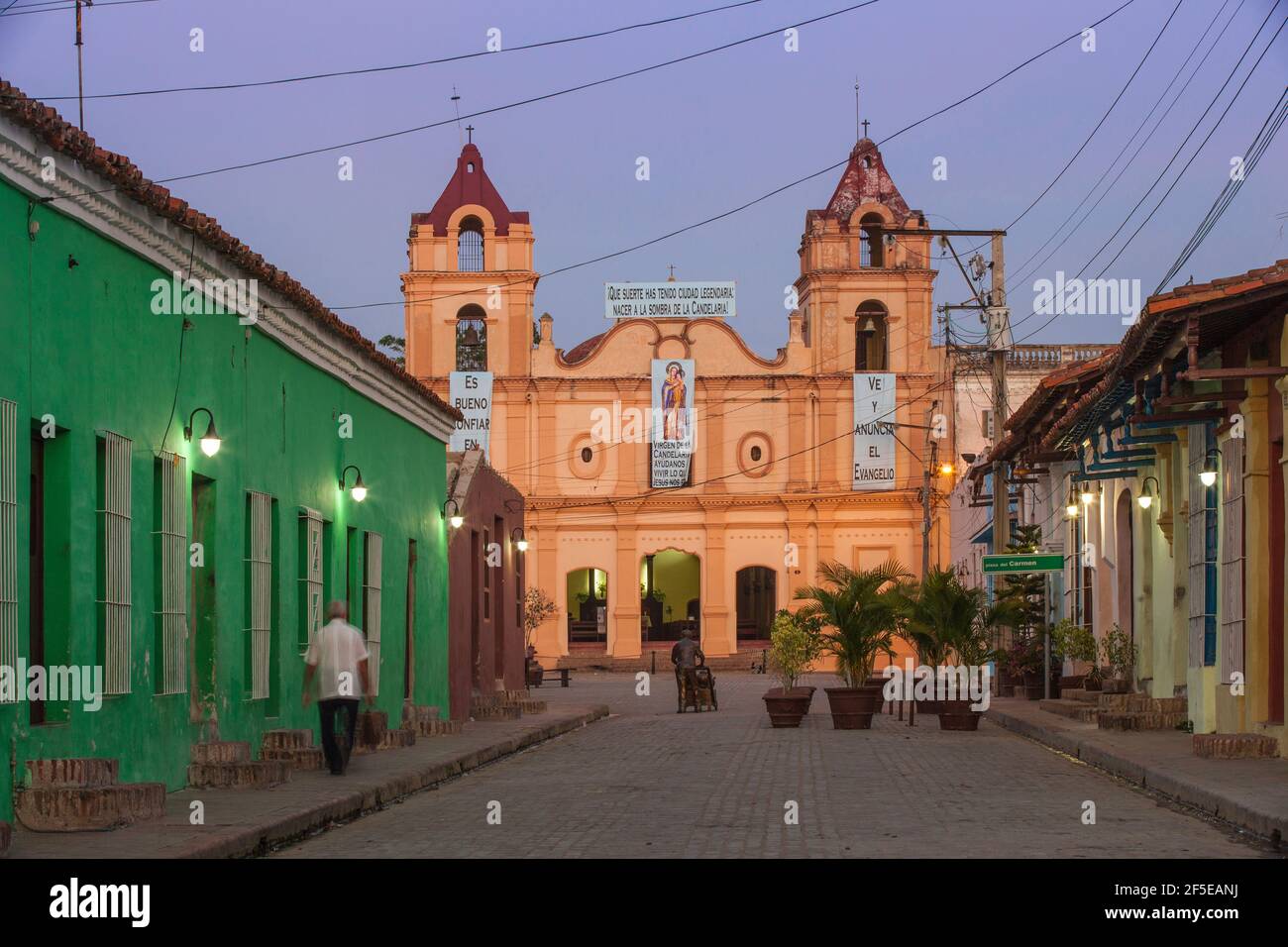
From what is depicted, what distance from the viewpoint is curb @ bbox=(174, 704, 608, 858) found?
38.7ft

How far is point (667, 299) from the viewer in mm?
63000

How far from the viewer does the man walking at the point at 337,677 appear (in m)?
17.3

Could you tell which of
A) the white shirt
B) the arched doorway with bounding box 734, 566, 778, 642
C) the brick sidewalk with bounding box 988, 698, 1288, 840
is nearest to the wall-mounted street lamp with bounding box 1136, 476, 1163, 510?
the brick sidewalk with bounding box 988, 698, 1288, 840

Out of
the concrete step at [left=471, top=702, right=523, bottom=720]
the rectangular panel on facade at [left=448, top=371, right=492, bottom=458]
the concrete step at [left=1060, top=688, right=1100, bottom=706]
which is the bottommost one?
the concrete step at [left=471, top=702, right=523, bottom=720]

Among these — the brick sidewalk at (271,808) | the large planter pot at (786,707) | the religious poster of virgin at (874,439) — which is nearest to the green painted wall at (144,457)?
the brick sidewalk at (271,808)

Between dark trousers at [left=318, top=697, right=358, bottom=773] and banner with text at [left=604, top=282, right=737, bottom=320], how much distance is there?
45676mm

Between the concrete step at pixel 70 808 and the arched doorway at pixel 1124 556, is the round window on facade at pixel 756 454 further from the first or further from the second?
the concrete step at pixel 70 808

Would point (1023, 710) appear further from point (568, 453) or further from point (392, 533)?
point (568, 453)

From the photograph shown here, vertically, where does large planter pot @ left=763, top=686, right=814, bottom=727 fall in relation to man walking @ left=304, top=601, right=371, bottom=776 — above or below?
below

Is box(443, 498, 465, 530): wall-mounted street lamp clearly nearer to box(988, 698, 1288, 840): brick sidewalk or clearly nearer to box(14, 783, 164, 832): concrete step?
box(988, 698, 1288, 840): brick sidewalk

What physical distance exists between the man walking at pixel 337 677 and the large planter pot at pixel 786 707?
1142 cm

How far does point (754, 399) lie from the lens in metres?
64.8

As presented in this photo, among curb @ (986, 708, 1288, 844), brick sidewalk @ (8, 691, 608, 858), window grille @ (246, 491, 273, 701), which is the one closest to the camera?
brick sidewalk @ (8, 691, 608, 858)
